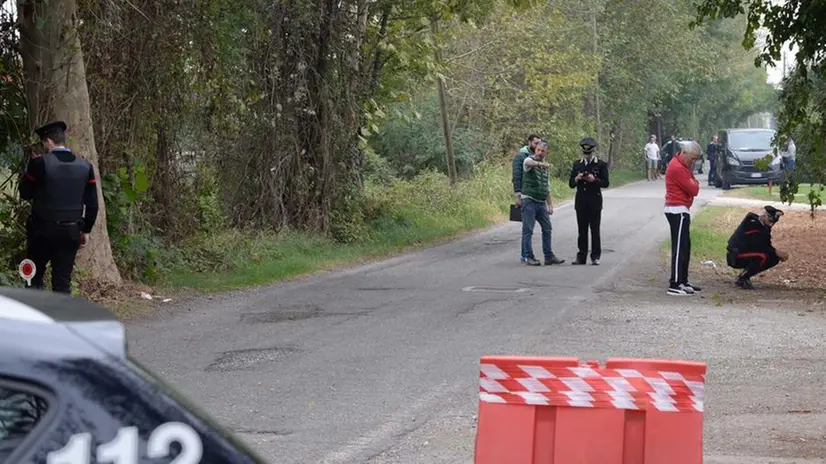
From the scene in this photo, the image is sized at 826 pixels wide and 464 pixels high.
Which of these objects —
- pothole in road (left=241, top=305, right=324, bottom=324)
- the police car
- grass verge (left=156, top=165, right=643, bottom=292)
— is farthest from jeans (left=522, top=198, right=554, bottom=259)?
the police car

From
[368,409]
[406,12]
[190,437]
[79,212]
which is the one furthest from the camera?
[406,12]

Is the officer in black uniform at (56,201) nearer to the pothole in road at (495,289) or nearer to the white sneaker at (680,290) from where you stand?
the pothole in road at (495,289)

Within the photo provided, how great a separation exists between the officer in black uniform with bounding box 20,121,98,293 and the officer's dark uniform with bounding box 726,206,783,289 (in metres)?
7.93

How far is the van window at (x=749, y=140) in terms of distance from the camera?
3884 centimetres

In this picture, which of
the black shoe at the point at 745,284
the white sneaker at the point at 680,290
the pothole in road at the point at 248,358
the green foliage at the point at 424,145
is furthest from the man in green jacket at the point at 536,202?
the green foliage at the point at 424,145

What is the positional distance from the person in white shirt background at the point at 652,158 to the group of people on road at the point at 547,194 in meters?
32.2

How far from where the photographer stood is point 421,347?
1028 cm

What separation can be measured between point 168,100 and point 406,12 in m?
7.70

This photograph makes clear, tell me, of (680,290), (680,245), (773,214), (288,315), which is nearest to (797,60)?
(773,214)

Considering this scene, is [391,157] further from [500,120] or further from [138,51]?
[138,51]

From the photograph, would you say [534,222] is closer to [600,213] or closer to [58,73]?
[600,213]

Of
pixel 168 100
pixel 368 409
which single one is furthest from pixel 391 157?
pixel 368 409

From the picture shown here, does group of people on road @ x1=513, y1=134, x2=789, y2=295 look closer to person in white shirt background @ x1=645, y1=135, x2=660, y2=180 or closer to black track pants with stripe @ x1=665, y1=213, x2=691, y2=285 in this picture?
black track pants with stripe @ x1=665, y1=213, x2=691, y2=285

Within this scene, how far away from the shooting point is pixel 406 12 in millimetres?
21875
